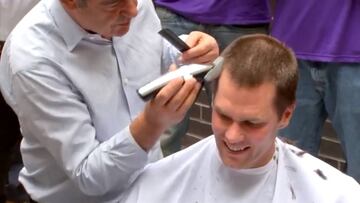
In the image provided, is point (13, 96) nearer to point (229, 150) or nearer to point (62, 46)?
point (62, 46)

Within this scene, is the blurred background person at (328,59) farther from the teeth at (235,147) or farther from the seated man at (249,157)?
the teeth at (235,147)

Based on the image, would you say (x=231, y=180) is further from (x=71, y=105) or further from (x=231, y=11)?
(x=231, y=11)

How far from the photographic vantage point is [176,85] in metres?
1.63

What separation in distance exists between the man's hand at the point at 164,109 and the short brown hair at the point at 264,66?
11 centimetres

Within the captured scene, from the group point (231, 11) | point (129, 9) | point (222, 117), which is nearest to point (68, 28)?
point (129, 9)

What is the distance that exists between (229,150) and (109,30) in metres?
0.46

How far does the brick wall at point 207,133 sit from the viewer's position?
3.13 meters

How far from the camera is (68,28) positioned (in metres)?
1.84

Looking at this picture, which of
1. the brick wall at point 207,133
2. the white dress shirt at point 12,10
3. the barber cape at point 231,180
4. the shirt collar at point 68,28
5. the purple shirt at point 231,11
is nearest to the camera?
the barber cape at point 231,180

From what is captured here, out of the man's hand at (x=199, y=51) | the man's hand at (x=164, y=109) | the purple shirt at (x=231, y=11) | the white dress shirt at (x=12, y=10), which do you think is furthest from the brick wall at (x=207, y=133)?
the man's hand at (x=164, y=109)

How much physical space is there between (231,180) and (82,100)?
0.45m

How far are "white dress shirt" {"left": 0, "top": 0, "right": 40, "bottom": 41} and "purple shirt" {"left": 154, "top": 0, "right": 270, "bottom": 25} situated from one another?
2.07 feet

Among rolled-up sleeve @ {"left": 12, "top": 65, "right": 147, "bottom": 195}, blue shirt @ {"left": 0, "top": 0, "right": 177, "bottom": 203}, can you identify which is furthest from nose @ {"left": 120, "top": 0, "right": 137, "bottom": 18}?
rolled-up sleeve @ {"left": 12, "top": 65, "right": 147, "bottom": 195}

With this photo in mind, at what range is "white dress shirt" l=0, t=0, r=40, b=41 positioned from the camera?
2.72 m
